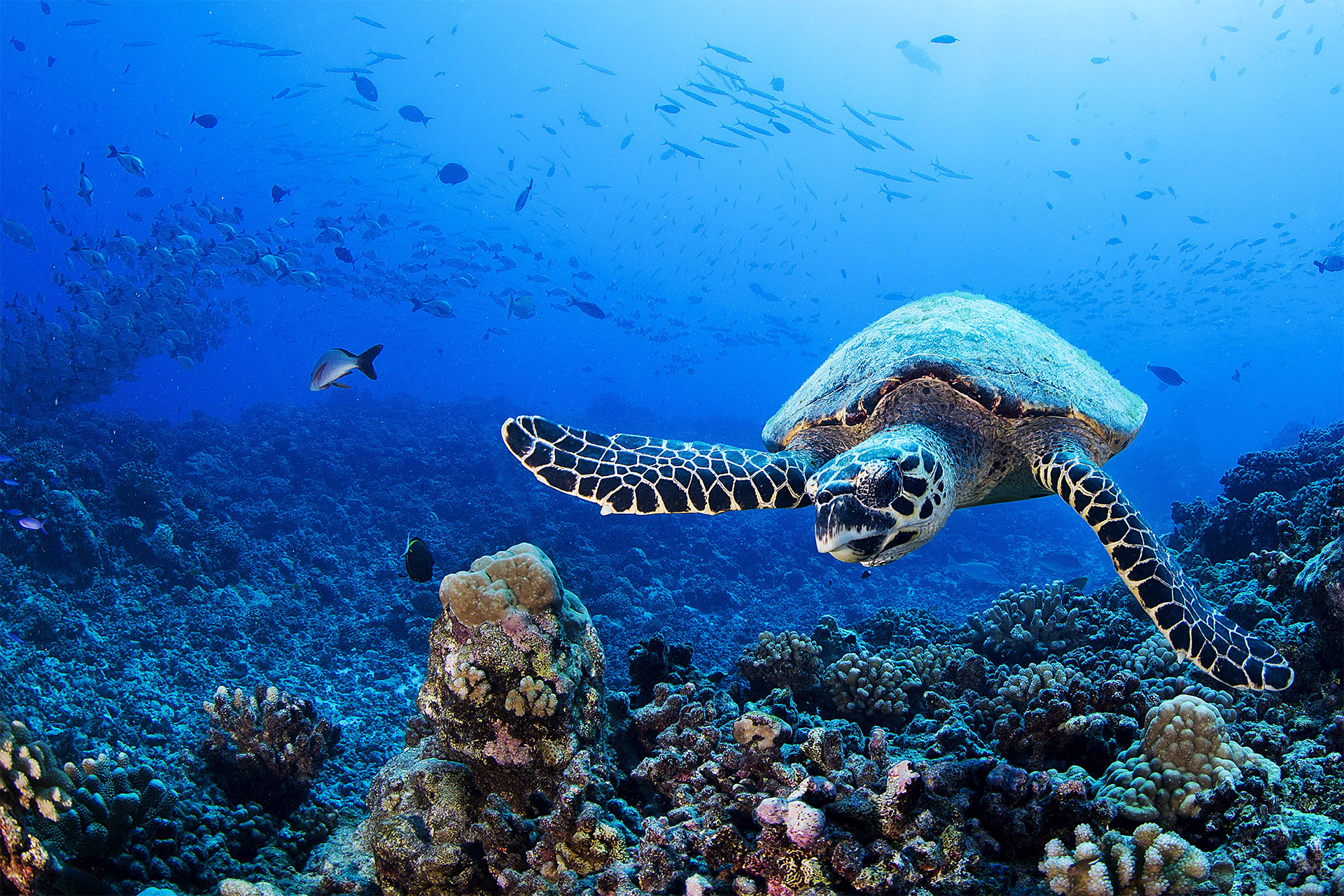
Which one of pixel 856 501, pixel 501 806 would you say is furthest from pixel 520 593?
pixel 856 501

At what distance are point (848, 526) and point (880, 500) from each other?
331 mm

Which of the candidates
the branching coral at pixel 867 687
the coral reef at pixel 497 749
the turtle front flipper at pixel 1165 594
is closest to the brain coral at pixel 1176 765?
the turtle front flipper at pixel 1165 594

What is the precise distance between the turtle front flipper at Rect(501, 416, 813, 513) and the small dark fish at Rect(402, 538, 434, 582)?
2.23m

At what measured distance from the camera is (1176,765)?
2.38 meters

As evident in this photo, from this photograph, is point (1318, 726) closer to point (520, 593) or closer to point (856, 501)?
point (856, 501)

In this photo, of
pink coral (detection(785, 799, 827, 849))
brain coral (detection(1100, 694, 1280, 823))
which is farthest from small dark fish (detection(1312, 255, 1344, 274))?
pink coral (detection(785, 799, 827, 849))

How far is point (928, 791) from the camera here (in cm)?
225

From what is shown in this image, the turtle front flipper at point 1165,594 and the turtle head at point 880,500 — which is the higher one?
the turtle front flipper at point 1165,594

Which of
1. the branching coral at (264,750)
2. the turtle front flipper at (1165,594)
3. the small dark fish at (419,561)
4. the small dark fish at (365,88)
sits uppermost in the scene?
the turtle front flipper at (1165,594)

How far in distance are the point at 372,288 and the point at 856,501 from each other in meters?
34.1

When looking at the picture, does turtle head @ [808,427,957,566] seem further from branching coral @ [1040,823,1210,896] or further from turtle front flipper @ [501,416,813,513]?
branching coral @ [1040,823,1210,896]

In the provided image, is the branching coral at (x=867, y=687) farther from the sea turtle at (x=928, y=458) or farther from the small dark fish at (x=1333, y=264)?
the small dark fish at (x=1333, y=264)

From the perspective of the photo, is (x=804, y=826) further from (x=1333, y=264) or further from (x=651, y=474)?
(x=1333, y=264)

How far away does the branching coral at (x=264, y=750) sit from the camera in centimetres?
409
